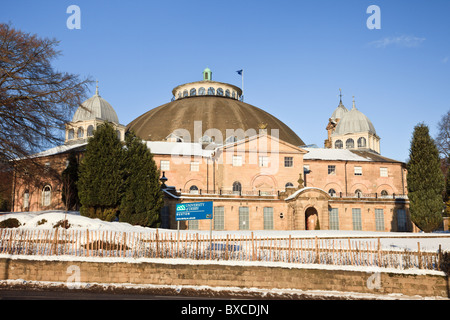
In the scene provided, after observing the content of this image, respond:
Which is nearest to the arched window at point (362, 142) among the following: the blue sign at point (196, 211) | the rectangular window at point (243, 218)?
the rectangular window at point (243, 218)

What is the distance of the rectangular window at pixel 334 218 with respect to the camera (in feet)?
162

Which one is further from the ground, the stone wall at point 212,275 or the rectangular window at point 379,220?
the rectangular window at point 379,220

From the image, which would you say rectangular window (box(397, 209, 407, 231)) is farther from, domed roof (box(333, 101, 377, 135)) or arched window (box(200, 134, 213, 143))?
arched window (box(200, 134, 213, 143))

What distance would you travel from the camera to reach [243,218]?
48000mm

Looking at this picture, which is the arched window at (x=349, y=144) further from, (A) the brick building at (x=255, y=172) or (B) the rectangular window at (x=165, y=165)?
(B) the rectangular window at (x=165, y=165)

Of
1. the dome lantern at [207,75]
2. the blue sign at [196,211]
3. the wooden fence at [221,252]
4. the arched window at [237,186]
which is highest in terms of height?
the dome lantern at [207,75]

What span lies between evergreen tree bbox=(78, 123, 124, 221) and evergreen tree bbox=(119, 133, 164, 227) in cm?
89

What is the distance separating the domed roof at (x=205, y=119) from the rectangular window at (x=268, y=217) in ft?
68.3

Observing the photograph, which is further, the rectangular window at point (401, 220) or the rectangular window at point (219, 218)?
the rectangular window at point (401, 220)

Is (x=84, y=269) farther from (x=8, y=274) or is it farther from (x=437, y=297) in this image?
(x=437, y=297)

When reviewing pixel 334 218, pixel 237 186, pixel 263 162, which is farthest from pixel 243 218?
pixel 334 218

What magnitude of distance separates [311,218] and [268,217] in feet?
15.5

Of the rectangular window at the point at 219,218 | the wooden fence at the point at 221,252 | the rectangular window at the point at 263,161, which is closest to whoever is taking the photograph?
the wooden fence at the point at 221,252
